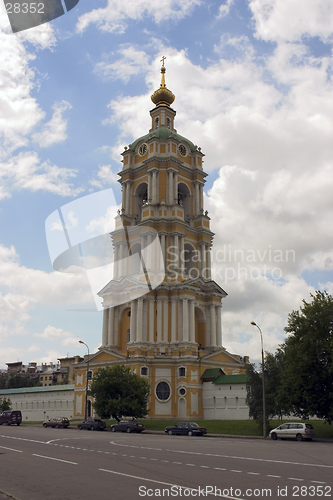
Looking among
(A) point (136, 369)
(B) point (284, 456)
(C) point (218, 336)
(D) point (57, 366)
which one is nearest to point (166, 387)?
(A) point (136, 369)

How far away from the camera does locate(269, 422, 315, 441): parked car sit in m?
32.0

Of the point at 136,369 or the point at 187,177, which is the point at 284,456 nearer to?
the point at 136,369

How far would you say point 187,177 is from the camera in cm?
7825

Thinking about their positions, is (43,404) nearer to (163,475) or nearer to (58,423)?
(58,423)

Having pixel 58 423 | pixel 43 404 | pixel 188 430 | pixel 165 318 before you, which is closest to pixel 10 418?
pixel 58 423

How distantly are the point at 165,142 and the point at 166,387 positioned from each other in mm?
37771

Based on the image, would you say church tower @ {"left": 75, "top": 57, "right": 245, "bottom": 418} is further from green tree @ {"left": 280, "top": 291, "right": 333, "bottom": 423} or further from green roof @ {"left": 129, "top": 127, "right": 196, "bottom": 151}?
green tree @ {"left": 280, "top": 291, "right": 333, "bottom": 423}

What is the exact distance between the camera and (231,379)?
58.6 m

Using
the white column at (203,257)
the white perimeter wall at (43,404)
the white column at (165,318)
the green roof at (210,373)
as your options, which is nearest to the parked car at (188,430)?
the green roof at (210,373)

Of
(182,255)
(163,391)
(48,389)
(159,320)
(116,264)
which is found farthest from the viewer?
(48,389)

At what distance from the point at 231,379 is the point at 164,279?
16679 millimetres

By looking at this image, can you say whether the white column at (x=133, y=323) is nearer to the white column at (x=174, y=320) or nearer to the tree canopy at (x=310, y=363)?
the white column at (x=174, y=320)

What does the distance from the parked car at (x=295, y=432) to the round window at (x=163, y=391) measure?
28.4m

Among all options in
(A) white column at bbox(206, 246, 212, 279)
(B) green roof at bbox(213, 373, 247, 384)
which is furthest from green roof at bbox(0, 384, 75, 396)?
(A) white column at bbox(206, 246, 212, 279)
